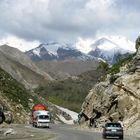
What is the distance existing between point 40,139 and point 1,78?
303ft

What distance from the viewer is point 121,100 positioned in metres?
84.8

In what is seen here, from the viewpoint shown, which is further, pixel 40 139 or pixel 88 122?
pixel 88 122

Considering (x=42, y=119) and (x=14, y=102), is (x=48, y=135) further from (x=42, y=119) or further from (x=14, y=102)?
(x=14, y=102)

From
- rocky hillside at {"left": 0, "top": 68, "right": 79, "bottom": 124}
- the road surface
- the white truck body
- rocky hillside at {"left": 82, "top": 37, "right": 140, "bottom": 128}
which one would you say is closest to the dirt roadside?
the road surface

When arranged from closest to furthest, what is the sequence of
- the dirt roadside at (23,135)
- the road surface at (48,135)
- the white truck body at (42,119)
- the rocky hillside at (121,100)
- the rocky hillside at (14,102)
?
the dirt roadside at (23,135) → the road surface at (48,135) → the rocky hillside at (121,100) → the white truck body at (42,119) → the rocky hillside at (14,102)

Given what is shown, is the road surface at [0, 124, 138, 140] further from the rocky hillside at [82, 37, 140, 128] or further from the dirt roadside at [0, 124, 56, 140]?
the rocky hillside at [82, 37, 140, 128]

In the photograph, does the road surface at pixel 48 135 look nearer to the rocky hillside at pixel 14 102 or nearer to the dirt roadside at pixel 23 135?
the dirt roadside at pixel 23 135

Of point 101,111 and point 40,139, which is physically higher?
point 101,111

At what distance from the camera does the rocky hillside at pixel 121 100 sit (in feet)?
267

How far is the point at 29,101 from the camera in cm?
14212

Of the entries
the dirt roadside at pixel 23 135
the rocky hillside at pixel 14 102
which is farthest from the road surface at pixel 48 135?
the rocky hillside at pixel 14 102

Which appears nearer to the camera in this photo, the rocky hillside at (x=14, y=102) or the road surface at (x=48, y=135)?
the road surface at (x=48, y=135)

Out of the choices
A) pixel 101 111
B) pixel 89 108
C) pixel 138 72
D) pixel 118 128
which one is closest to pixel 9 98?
pixel 89 108

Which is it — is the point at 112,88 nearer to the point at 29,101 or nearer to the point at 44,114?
the point at 44,114
